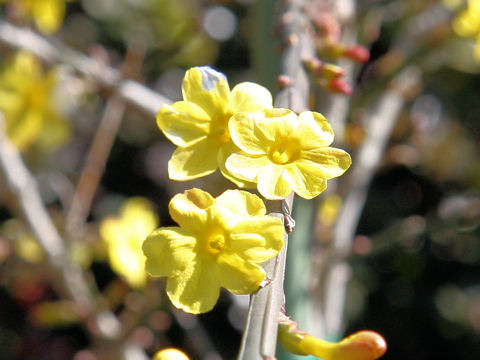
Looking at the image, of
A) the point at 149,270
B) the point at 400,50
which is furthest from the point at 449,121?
the point at 149,270

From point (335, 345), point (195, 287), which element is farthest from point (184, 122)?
point (335, 345)

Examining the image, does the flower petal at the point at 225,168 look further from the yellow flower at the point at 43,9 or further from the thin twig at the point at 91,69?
the yellow flower at the point at 43,9

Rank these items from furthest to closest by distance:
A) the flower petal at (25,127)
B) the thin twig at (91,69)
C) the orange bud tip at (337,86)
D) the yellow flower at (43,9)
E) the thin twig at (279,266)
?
the flower petal at (25,127) → the yellow flower at (43,9) → the thin twig at (91,69) → the orange bud tip at (337,86) → the thin twig at (279,266)

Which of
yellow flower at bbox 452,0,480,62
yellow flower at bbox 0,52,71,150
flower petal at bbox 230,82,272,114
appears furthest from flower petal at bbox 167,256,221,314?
yellow flower at bbox 0,52,71,150

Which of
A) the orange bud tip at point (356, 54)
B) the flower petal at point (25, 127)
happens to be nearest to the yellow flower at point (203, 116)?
the orange bud tip at point (356, 54)

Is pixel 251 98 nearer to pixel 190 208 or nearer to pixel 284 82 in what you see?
pixel 284 82

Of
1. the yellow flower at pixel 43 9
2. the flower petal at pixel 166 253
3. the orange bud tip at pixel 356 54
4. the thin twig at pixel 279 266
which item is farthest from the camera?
the yellow flower at pixel 43 9

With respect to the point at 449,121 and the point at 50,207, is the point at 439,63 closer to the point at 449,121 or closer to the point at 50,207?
the point at 449,121
